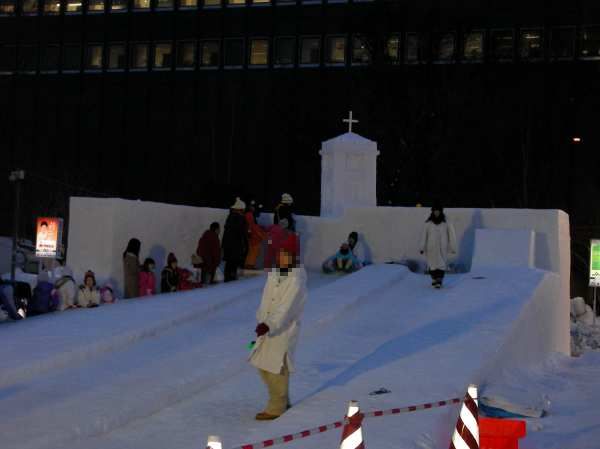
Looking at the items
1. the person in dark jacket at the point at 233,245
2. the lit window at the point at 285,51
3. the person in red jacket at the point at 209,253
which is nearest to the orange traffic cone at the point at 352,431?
the person in red jacket at the point at 209,253

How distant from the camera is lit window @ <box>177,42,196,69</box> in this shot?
160 feet

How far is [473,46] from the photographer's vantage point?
4472 cm

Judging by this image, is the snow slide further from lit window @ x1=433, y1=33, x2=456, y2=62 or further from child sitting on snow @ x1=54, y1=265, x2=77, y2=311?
lit window @ x1=433, y1=33, x2=456, y2=62

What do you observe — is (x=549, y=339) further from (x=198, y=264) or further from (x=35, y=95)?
(x=35, y=95)

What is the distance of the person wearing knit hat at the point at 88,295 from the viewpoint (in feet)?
56.0

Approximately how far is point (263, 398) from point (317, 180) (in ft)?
118

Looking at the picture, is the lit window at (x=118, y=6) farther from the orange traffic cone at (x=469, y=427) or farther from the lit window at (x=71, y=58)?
the orange traffic cone at (x=469, y=427)

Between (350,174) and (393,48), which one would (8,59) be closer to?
(393,48)

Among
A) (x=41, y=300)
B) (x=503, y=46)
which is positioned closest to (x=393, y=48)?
(x=503, y=46)

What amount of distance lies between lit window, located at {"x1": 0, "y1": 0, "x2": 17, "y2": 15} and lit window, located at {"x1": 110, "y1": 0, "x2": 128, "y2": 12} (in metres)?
5.30

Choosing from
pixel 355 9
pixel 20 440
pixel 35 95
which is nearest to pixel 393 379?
pixel 20 440

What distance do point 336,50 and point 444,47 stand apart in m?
4.80

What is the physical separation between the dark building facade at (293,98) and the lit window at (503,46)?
0.08 m

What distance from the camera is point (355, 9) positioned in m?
45.5
